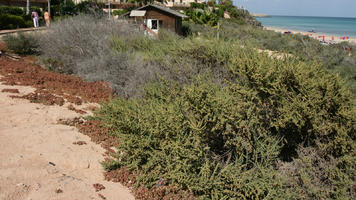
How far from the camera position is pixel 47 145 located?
18.7 ft

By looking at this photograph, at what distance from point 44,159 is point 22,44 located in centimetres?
1035

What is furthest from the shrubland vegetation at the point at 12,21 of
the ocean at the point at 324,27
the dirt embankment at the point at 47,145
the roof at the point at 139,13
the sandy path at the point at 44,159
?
the ocean at the point at 324,27

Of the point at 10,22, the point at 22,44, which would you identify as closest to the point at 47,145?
the point at 22,44

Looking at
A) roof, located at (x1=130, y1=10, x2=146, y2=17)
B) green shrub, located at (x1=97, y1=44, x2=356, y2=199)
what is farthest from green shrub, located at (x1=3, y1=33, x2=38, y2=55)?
roof, located at (x1=130, y1=10, x2=146, y2=17)

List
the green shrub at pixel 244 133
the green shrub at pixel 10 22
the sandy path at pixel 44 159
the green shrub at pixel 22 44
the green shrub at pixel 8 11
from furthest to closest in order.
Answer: the green shrub at pixel 8 11
the green shrub at pixel 10 22
the green shrub at pixel 22 44
the green shrub at pixel 244 133
the sandy path at pixel 44 159

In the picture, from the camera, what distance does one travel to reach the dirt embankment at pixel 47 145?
14.4 ft

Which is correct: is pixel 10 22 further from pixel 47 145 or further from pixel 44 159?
pixel 44 159

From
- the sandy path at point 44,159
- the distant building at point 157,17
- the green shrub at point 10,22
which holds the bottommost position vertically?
the sandy path at point 44,159

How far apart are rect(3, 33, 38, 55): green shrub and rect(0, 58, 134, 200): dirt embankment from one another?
460 cm

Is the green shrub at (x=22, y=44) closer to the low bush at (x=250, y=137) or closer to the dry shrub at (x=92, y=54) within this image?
the dry shrub at (x=92, y=54)

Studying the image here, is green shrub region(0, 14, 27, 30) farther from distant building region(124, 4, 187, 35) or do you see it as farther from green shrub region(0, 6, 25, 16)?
distant building region(124, 4, 187, 35)

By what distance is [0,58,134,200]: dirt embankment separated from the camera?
438 cm

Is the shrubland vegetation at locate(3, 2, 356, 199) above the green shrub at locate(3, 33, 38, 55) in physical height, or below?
below

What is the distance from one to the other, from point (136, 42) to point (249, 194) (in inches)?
366
